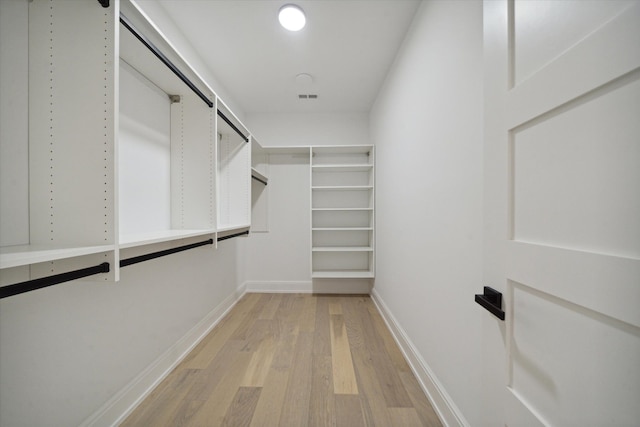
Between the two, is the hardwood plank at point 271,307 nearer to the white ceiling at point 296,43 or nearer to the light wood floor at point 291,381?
the light wood floor at point 291,381

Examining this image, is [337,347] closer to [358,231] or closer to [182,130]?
[358,231]

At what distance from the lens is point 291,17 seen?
1729 millimetres

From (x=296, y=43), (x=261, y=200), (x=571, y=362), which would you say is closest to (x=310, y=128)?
(x=261, y=200)

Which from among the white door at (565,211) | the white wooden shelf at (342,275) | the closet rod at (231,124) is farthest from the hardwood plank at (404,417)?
the closet rod at (231,124)

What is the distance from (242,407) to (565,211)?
5.68ft

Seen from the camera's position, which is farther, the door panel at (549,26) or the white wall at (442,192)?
the white wall at (442,192)

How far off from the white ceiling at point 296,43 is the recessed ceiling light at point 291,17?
0.03 m

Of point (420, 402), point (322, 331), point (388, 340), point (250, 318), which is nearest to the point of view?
point (420, 402)

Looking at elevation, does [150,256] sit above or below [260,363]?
above

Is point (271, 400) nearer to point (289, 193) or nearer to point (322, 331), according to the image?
point (322, 331)

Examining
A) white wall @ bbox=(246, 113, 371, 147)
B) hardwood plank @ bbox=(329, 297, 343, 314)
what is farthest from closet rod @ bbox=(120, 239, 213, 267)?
white wall @ bbox=(246, 113, 371, 147)

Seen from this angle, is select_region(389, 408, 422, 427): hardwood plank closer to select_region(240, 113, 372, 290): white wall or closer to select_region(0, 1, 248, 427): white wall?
select_region(0, 1, 248, 427): white wall

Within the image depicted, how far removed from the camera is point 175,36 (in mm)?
1842

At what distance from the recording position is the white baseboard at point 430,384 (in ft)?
4.00
